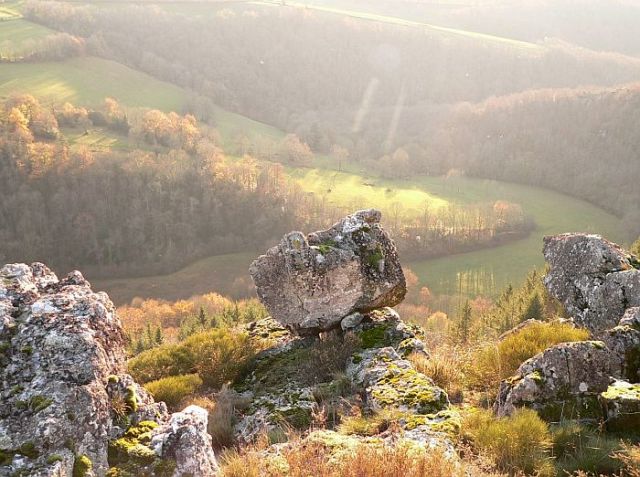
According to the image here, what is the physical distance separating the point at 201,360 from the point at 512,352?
7181mm

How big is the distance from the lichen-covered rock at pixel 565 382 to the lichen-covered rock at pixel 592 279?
312cm

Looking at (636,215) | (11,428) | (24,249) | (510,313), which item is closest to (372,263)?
(11,428)

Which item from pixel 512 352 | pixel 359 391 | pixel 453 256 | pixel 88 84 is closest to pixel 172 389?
pixel 359 391

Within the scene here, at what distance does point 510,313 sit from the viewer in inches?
1049

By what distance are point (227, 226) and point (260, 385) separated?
113328mm

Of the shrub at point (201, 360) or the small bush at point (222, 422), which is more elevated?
the small bush at point (222, 422)

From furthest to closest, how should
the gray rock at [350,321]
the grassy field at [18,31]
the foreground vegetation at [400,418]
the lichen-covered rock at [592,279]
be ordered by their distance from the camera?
1. the grassy field at [18,31]
2. the gray rock at [350,321]
3. the lichen-covered rock at [592,279]
4. the foreground vegetation at [400,418]

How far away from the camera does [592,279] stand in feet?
39.4

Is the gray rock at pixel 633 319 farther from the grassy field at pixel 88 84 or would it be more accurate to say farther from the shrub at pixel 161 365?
the grassy field at pixel 88 84

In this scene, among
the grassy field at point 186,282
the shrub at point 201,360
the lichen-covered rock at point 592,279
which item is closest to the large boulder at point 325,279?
the shrub at point 201,360

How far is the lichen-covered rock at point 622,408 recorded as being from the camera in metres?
7.34

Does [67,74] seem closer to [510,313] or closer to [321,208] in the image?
[321,208]

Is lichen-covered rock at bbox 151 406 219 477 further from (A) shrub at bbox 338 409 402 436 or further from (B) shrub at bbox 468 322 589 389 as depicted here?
(B) shrub at bbox 468 322 589 389

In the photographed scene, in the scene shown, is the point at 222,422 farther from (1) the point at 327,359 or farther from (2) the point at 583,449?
(2) the point at 583,449
